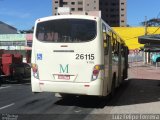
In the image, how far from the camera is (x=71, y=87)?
13969 mm

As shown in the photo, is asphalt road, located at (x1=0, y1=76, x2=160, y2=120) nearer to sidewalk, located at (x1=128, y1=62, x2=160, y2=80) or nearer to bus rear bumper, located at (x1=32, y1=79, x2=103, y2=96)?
bus rear bumper, located at (x1=32, y1=79, x2=103, y2=96)

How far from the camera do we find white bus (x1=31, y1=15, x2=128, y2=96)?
1389cm

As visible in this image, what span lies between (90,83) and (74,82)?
0.57 m

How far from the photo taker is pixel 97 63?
13.9m

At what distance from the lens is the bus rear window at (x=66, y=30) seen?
1414cm

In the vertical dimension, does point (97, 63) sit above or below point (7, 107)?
above

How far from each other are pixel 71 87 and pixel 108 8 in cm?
14224

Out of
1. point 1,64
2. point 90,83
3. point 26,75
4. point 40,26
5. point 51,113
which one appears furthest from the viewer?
point 26,75

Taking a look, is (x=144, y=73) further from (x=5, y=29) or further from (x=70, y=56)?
(x=5, y=29)

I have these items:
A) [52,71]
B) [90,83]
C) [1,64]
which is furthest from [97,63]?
[1,64]

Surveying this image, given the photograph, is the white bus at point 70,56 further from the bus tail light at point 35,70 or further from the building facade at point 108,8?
the building facade at point 108,8

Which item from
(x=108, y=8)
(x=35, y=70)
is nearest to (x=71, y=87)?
(x=35, y=70)

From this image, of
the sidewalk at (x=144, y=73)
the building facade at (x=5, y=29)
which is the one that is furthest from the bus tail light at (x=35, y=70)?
the building facade at (x=5, y=29)

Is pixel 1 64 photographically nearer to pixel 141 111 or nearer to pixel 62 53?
pixel 62 53
